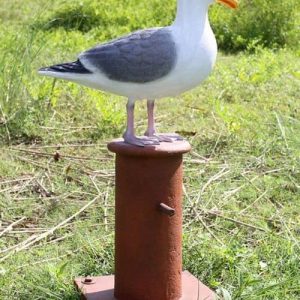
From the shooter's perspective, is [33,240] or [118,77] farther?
[33,240]

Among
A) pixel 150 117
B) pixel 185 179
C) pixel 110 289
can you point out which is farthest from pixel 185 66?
pixel 185 179

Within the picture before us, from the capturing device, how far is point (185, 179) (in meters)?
4.04

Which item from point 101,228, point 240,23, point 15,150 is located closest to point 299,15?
point 240,23

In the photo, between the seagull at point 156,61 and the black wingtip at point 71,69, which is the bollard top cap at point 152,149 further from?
the black wingtip at point 71,69

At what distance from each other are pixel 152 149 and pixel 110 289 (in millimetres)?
603

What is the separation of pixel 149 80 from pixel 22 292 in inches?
38.5

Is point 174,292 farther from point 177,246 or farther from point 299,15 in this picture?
point 299,15

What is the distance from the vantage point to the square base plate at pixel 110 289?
278 centimetres

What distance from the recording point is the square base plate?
9.12ft

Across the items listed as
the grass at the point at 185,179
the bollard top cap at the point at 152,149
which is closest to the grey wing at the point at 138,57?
the bollard top cap at the point at 152,149

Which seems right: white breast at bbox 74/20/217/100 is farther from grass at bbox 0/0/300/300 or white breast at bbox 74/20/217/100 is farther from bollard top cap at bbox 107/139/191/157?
grass at bbox 0/0/300/300

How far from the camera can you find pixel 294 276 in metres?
2.99

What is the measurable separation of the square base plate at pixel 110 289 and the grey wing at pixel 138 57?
2.60 ft

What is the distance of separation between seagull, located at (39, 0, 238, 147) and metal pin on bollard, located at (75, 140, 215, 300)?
7 centimetres
